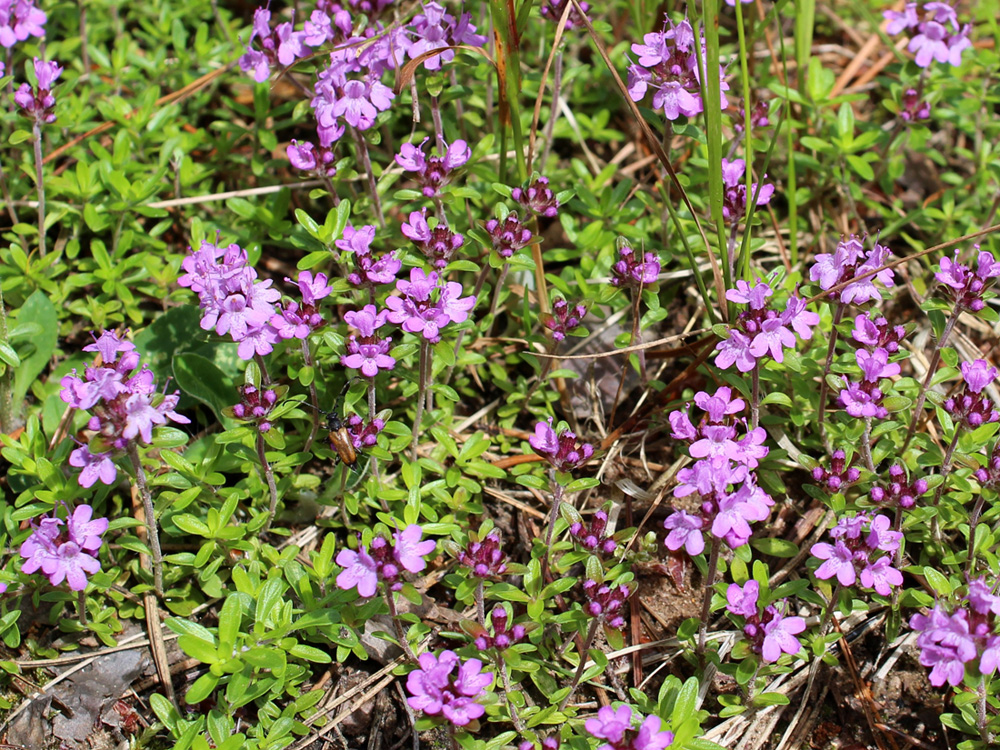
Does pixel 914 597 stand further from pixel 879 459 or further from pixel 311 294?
pixel 311 294

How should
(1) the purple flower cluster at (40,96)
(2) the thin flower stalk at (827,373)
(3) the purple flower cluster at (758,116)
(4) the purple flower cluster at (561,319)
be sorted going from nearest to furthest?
(2) the thin flower stalk at (827,373)
(4) the purple flower cluster at (561,319)
(1) the purple flower cluster at (40,96)
(3) the purple flower cluster at (758,116)

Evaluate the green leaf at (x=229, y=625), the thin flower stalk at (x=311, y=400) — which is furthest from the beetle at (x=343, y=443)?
the green leaf at (x=229, y=625)

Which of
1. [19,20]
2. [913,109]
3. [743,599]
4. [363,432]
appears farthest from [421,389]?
[913,109]

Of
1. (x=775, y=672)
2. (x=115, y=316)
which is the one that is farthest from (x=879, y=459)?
(x=115, y=316)

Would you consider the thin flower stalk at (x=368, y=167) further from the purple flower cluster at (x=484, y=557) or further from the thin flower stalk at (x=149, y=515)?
the purple flower cluster at (x=484, y=557)

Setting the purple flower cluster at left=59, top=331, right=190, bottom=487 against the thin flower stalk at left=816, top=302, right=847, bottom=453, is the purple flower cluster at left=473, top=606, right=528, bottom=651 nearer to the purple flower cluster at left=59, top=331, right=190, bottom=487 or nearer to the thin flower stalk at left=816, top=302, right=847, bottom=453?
the purple flower cluster at left=59, top=331, right=190, bottom=487

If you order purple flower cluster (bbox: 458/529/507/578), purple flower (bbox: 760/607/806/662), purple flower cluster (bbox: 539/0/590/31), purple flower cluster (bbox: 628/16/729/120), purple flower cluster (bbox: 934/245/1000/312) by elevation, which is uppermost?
purple flower cluster (bbox: 539/0/590/31)

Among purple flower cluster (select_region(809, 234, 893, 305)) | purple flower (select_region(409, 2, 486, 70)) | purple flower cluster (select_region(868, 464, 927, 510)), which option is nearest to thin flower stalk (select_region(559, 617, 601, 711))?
purple flower cluster (select_region(868, 464, 927, 510))
